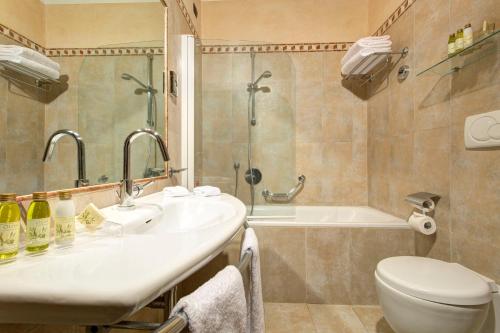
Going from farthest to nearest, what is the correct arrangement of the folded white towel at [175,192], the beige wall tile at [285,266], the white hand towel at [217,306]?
the beige wall tile at [285,266] < the folded white towel at [175,192] < the white hand towel at [217,306]

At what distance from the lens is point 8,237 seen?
0.45 metres

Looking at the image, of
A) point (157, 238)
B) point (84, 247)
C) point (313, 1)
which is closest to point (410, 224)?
point (157, 238)

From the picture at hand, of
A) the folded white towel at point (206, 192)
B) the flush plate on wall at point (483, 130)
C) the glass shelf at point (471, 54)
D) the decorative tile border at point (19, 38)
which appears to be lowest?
the folded white towel at point (206, 192)

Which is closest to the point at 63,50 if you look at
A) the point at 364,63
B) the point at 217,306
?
the point at 217,306

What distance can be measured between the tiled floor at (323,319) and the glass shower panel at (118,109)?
44.2 inches

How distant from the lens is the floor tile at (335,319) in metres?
1.48

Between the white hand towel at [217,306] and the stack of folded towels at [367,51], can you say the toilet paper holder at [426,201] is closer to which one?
the stack of folded towels at [367,51]

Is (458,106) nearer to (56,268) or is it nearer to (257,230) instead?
(257,230)

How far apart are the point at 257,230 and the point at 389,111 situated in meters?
1.44

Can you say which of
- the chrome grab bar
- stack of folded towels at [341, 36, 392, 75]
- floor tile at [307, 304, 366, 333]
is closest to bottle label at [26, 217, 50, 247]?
floor tile at [307, 304, 366, 333]

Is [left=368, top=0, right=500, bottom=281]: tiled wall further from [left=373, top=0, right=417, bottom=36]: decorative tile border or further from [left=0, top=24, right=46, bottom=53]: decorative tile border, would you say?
[left=0, top=24, right=46, bottom=53]: decorative tile border

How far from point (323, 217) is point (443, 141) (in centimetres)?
110

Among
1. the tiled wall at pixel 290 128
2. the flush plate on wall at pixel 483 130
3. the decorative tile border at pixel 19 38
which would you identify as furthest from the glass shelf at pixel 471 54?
the decorative tile border at pixel 19 38

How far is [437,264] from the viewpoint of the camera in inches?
47.2
